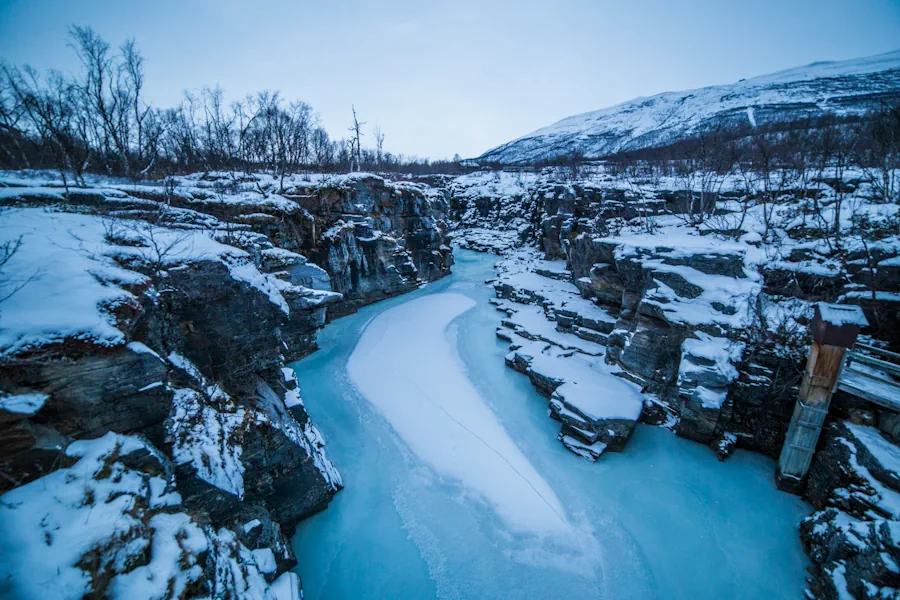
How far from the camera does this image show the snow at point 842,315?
268 inches

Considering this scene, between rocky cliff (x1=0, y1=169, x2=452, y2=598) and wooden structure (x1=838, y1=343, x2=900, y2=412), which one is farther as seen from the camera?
wooden structure (x1=838, y1=343, x2=900, y2=412)

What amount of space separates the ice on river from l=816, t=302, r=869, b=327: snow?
7.46 metres

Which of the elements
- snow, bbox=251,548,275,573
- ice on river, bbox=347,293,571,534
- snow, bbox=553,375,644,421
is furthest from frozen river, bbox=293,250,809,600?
snow, bbox=251,548,275,573

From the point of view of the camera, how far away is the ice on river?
332 inches

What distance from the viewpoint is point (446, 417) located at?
11211 millimetres

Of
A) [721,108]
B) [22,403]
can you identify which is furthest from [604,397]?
[721,108]

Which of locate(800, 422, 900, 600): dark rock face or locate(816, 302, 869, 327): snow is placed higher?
locate(816, 302, 869, 327): snow

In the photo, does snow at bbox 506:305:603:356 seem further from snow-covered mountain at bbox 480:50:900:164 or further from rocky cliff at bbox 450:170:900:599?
snow-covered mountain at bbox 480:50:900:164

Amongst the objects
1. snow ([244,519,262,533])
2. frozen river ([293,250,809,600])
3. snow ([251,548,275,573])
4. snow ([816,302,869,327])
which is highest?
snow ([816,302,869,327])

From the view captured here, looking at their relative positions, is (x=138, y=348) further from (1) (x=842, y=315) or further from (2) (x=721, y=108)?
(2) (x=721, y=108)

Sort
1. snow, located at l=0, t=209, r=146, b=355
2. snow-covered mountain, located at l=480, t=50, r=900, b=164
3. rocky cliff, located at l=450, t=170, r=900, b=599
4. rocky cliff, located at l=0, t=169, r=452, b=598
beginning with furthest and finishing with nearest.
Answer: snow-covered mountain, located at l=480, t=50, r=900, b=164 < rocky cliff, located at l=450, t=170, r=900, b=599 < snow, located at l=0, t=209, r=146, b=355 < rocky cliff, located at l=0, t=169, r=452, b=598

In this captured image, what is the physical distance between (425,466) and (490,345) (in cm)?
816

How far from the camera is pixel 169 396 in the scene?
505 cm

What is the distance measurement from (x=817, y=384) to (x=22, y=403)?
14.2m
